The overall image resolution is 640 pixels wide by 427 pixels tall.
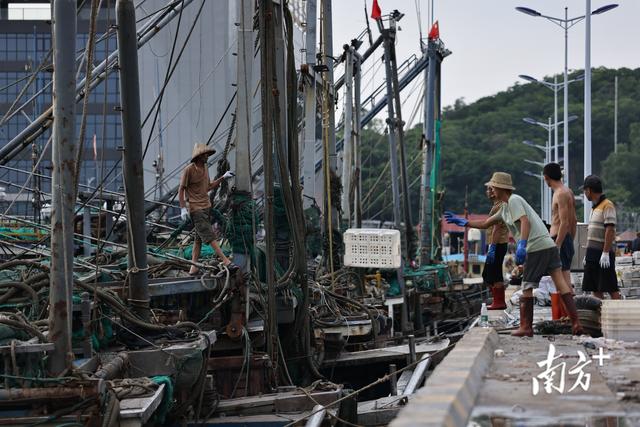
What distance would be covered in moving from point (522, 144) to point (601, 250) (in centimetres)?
9948

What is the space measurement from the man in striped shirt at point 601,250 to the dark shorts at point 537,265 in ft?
9.50

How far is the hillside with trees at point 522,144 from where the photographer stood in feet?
318

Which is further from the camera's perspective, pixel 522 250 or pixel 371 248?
pixel 371 248

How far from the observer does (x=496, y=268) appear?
1389 centimetres

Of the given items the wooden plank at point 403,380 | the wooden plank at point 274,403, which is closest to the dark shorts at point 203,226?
the wooden plank at point 274,403

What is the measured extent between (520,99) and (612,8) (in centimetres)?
9514

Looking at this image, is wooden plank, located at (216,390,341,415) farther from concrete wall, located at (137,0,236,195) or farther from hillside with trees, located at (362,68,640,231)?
hillside with trees, located at (362,68,640,231)

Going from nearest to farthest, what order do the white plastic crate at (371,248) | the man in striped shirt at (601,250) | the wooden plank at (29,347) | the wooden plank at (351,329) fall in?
the wooden plank at (29,347) → the man in striped shirt at (601,250) → the wooden plank at (351,329) → the white plastic crate at (371,248)

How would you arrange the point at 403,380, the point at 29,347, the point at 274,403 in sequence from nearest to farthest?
the point at 29,347 → the point at 274,403 → the point at 403,380

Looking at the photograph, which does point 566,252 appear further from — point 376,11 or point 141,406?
point 376,11

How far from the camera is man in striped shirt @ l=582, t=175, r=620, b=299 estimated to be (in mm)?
14310

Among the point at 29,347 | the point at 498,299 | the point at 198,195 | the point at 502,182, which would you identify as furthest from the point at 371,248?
the point at 29,347

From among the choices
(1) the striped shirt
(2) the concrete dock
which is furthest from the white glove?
(2) the concrete dock

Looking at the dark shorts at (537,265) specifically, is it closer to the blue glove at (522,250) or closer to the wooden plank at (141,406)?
the blue glove at (522,250)
